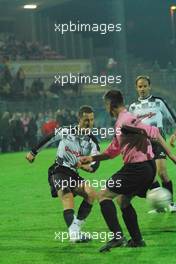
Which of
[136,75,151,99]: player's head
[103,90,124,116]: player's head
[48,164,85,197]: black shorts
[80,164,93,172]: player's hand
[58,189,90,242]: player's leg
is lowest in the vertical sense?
[58,189,90,242]: player's leg

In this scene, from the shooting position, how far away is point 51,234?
9.28 m

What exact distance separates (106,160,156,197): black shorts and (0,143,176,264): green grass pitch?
0.61 m

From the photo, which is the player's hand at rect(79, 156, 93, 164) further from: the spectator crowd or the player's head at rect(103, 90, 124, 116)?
the spectator crowd

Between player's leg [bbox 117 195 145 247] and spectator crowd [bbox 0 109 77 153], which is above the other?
spectator crowd [bbox 0 109 77 153]

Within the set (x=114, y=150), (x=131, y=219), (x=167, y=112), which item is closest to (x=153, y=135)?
(x=114, y=150)

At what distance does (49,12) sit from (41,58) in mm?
1842

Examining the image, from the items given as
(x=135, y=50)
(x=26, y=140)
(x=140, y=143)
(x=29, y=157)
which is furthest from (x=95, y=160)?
(x=135, y=50)

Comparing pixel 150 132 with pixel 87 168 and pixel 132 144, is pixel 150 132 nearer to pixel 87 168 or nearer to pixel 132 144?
pixel 132 144

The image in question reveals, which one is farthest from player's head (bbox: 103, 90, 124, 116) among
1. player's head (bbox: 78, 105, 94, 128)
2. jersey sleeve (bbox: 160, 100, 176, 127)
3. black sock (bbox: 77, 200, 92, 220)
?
jersey sleeve (bbox: 160, 100, 176, 127)

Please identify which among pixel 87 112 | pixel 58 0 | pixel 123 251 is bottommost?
pixel 123 251

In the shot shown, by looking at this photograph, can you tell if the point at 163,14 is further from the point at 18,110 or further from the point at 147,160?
the point at 147,160

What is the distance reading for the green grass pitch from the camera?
25.1 ft

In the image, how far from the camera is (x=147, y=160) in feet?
26.0

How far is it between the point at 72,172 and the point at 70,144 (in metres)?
0.32
